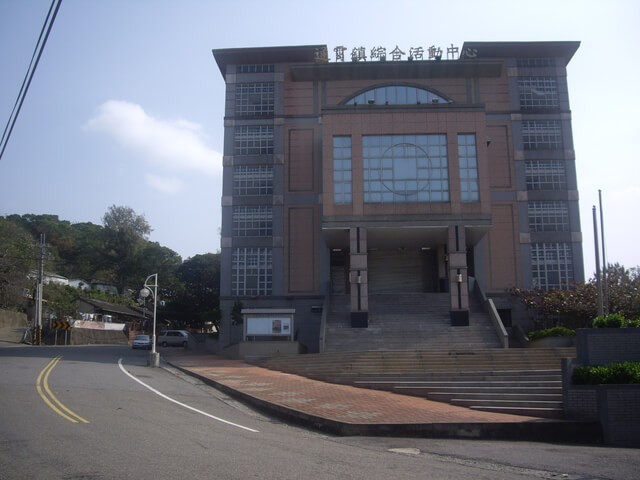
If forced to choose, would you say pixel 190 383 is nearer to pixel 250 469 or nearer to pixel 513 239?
pixel 250 469

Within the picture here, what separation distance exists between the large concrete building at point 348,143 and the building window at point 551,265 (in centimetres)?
6

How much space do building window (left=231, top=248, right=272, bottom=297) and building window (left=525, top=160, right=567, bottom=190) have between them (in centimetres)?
1760

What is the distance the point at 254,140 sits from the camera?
40125 mm

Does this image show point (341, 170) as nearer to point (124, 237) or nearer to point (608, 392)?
point (608, 392)

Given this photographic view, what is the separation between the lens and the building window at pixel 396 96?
130ft

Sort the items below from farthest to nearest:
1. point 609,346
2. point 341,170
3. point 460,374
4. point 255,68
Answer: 1. point 255,68
2. point 341,170
3. point 460,374
4. point 609,346

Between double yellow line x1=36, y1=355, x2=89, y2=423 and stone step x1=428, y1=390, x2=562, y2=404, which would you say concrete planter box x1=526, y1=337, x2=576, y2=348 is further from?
double yellow line x1=36, y1=355, x2=89, y2=423

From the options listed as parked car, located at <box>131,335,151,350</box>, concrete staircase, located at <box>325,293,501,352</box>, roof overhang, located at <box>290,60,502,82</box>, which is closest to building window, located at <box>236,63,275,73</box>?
roof overhang, located at <box>290,60,502,82</box>

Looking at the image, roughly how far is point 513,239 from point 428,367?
18307mm

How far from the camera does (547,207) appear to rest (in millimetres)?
37906

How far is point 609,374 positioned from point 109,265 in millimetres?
67291

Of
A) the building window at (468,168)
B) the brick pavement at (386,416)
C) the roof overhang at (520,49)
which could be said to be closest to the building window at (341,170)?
the building window at (468,168)

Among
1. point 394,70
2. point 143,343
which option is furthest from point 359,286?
point 143,343

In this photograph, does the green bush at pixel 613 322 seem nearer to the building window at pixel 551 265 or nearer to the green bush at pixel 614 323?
the green bush at pixel 614 323
